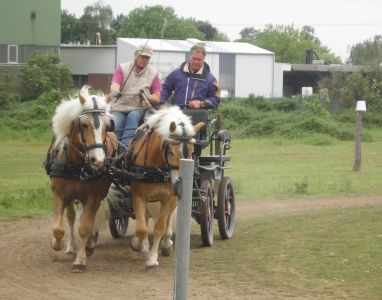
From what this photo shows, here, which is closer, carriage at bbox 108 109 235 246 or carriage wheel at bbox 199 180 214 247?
carriage at bbox 108 109 235 246

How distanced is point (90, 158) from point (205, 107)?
2426 mm

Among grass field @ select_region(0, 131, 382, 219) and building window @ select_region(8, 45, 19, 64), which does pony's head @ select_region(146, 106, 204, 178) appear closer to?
grass field @ select_region(0, 131, 382, 219)

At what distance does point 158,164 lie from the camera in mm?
9320

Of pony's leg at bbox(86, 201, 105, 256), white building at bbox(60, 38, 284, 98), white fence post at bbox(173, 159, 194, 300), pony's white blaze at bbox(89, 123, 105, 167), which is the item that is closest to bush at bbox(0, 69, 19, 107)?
white building at bbox(60, 38, 284, 98)

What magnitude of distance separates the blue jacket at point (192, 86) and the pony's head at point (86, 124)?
1.73 m

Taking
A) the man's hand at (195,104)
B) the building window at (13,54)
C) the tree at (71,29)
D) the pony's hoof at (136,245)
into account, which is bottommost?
the pony's hoof at (136,245)

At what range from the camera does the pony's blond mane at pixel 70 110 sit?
357 inches

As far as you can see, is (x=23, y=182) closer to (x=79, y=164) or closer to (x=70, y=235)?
(x=70, y=235)

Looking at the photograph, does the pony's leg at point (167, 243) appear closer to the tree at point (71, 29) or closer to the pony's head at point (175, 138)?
the pony's head at point (175, 138)

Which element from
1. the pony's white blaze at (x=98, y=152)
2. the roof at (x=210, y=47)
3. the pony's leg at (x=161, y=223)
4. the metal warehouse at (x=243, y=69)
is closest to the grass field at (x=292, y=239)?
the pony's leg at (x=161, y=223)

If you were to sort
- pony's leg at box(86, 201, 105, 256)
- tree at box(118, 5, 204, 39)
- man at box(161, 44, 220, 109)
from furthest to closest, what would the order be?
tree at box(118, 5, 204, 39) → man at box(161, 44, 220, 109) → pony's leg at box(86, 201, 105, 256)

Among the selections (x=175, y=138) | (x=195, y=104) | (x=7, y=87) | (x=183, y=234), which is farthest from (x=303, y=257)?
(x=7, y=87)

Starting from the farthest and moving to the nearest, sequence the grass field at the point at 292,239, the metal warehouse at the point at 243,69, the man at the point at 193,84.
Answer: the metal warehouse at the point at 243,69
the man at the point at 193,84
the grass field at the point at 292,239

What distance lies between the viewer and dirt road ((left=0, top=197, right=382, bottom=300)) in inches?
310
